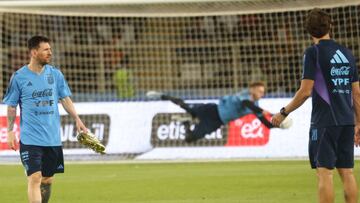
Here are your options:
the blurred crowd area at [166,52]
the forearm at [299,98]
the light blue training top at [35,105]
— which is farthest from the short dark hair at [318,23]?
the blurred crowd area at [166,52]

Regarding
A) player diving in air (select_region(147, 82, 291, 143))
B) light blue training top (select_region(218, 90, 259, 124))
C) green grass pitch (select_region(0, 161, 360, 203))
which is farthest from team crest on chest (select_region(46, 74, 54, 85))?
light blue training top (select_region(218, 90, 259, 124))

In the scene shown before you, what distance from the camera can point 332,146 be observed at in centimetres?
910

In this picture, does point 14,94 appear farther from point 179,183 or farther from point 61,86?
point 179,183

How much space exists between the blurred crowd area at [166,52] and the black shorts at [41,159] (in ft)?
37.5

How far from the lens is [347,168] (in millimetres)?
9203

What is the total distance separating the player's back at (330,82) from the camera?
356 inches

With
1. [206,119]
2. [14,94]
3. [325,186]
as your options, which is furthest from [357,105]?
[206,119]

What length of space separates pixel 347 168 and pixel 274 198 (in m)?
3.18

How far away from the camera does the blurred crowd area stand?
23.0 m

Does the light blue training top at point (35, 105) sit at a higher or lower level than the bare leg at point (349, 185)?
higher

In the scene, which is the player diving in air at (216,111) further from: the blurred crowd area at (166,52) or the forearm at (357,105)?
the forearm at (357,105)

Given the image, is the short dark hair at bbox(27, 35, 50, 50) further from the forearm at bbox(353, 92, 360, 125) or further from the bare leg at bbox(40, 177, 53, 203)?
the forearm at bbox(353, 92, 360, 125)

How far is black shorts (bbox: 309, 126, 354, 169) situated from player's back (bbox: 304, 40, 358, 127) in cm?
7

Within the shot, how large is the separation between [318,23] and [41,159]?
132 inches
